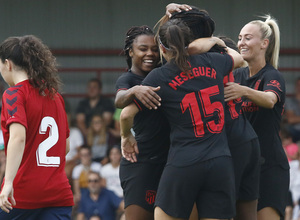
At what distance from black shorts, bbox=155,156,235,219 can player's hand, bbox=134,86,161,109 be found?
0.43 m

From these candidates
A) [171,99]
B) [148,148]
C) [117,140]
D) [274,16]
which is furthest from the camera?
[274,16]

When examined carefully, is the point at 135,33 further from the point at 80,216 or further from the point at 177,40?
the point at 80,216

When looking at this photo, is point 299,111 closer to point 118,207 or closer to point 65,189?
point 118,207

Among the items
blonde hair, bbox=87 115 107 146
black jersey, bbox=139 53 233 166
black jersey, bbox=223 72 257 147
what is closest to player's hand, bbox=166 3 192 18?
black jersey, bbox=139 53 233 166

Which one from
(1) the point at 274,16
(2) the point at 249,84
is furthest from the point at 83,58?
(2) the point at 249,84

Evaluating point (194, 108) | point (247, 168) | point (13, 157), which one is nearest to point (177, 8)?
point (194, 108)

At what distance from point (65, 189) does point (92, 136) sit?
223 inches

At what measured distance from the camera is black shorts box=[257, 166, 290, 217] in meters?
5.20

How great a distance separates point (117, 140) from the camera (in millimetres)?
10242

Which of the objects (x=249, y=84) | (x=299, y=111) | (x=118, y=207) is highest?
(x=249, y=84)

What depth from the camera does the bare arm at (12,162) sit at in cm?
430

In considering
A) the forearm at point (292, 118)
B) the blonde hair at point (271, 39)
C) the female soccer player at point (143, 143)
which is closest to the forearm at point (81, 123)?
the forearm at point (292, 118)

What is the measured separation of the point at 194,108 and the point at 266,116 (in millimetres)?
973

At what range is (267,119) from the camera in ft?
16.9
